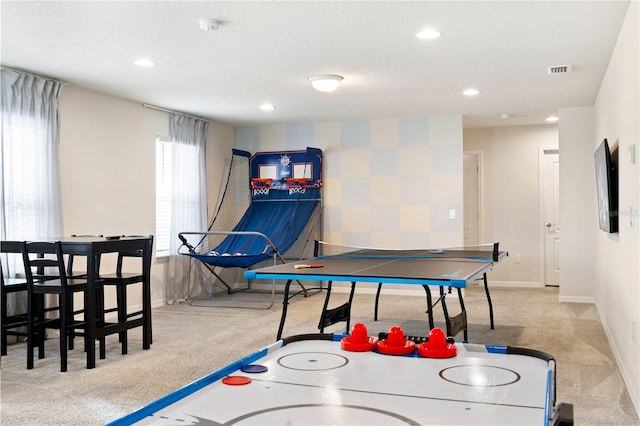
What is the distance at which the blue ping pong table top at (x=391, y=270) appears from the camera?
3.35 metres

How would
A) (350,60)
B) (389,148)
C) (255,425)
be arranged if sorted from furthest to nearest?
(389,148) → (350,60) → (255,425)

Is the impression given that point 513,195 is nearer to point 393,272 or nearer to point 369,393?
point 393,272

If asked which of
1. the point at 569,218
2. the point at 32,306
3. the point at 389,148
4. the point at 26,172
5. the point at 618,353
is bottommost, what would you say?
the point at 618,353

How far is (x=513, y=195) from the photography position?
8.39 m

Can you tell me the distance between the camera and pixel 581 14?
3.63 metres

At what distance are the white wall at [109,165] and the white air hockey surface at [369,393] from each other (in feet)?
14.2

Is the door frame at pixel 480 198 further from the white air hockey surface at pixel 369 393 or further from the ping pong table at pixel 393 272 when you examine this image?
the white air hockey surface at pixel 369 393

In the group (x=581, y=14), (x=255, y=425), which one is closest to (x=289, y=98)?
(x=581, y=14)

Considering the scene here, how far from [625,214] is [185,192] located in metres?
4.90

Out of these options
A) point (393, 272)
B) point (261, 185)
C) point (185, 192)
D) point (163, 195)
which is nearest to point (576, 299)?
point (393, 272)

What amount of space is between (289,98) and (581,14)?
3.22 meters

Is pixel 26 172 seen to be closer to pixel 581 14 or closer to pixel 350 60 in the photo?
pixel 350 60

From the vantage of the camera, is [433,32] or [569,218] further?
[569,218]

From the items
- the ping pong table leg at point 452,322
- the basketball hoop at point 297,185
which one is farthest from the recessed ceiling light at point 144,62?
the basketball hoop at point 297,185
